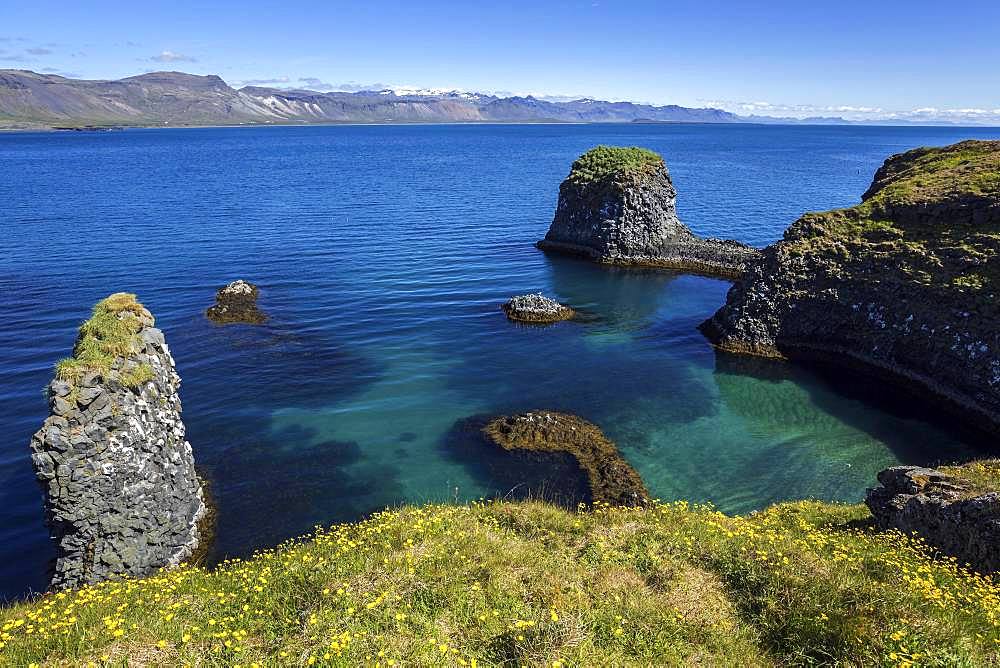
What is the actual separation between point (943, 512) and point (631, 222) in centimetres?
5228

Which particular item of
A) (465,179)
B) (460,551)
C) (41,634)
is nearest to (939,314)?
(460,551)

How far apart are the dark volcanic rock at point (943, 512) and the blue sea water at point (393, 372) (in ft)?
20.8

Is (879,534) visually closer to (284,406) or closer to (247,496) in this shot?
(247,496)

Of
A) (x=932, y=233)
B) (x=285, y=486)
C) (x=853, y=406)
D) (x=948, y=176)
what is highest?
(x=948, y=176)

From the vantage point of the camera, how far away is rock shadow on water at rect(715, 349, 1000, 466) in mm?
29641

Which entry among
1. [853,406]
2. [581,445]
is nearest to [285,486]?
[581,445]

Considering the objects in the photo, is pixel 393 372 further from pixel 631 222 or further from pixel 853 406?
pixel 631 222

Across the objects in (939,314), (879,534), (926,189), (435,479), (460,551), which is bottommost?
(435,479)

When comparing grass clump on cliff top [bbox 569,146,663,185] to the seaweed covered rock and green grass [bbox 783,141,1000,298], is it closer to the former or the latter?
green grass [bbox 783,141,1000,298]

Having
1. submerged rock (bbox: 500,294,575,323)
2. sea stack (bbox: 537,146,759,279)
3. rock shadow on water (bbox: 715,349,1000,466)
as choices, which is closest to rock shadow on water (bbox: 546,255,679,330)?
submerged rock (bbox: 500,294,575,323)

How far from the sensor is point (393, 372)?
37188 millimetres

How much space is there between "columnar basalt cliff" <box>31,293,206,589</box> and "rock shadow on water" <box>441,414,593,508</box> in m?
12.4

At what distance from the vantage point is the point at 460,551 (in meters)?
14.8

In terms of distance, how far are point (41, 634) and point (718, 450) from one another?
2789 centimetres
